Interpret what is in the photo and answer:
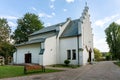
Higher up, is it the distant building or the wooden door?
the distant building

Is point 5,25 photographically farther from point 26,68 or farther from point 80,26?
point 26,68

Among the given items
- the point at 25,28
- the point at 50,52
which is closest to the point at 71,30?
the point at 50,52

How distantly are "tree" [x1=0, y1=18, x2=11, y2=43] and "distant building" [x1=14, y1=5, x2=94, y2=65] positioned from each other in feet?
49.1

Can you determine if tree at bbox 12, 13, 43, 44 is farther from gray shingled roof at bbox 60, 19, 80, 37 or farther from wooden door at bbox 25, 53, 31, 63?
gray shingled roof at bbox 60, 19, 80, 37

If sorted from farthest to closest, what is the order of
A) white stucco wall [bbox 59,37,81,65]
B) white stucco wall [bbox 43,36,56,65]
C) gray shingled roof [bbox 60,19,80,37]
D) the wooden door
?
1. the wooden door
2. gray shingled roof [bbox 60,19,80,37]
3. white stucco wall [bbox 59,37,81,65]
4. white stucco wall [bbox 43,36,56,65]

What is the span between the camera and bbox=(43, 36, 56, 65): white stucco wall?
26081 mm

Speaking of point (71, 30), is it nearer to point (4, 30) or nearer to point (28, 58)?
point (28, 58)

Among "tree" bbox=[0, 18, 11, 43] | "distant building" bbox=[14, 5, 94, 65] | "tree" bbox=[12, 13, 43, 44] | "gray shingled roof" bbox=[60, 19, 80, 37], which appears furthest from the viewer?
"tree" bbox=[12, 13, 43, 44]

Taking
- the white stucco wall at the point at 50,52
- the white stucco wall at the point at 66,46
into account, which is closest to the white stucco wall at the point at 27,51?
the white stucco wall at the point at 50,52

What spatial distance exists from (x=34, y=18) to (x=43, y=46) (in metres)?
31.2

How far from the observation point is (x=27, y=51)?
30.6 metres

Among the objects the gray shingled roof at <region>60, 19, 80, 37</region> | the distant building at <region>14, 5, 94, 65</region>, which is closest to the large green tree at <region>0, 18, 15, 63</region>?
the distant building at <region>14, 5, 94, 65</region>

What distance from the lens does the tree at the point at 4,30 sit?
45.3 metres

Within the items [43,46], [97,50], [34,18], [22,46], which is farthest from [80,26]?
[97,50]
